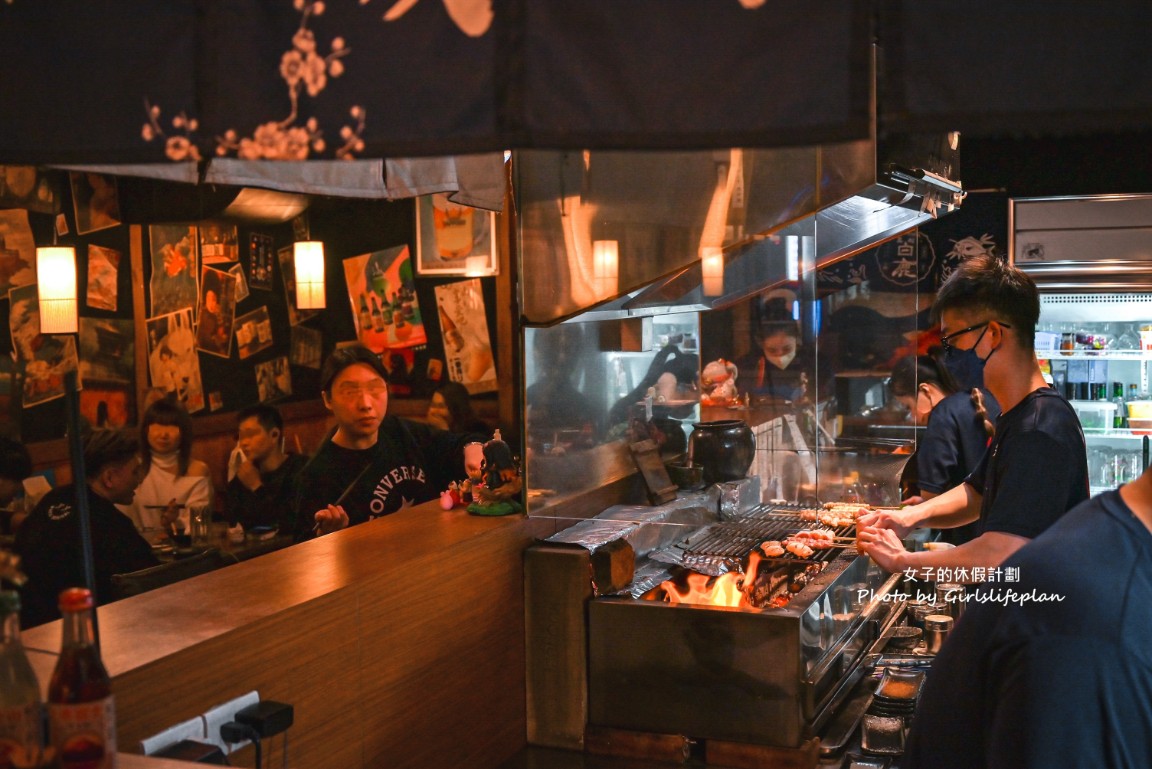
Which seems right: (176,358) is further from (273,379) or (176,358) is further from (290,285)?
(290,285)

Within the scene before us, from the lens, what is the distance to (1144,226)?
259 inches

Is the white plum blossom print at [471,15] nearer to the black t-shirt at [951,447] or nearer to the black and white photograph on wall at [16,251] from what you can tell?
the black and white photograph on wall at [16,251]

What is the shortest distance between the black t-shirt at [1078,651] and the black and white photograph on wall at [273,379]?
17.0 ft

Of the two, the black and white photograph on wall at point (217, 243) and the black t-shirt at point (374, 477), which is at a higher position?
the black and white photograph on wall at point (217, 243)

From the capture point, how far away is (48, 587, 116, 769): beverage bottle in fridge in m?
1.22

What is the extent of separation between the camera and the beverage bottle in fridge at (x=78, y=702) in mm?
1220

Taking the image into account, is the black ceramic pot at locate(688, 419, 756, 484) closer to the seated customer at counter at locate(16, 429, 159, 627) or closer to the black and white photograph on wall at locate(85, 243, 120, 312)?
the seated customer at counter at locate(16, 429, 159, 627)

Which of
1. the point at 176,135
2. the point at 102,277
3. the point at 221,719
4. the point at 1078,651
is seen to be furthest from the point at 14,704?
the point at 102,277

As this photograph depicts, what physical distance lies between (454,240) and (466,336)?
2.10 ft

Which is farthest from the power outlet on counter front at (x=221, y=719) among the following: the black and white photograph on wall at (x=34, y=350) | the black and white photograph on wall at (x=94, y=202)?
the black and white photograph on wall at (x=94, y=202)

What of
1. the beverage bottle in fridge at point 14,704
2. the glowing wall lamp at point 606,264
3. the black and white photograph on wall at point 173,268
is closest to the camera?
the beverage bottle in fridge at point 14,704

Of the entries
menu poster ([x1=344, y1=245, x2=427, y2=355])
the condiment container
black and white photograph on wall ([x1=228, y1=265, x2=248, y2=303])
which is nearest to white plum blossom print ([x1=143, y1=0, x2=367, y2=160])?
the condiment container

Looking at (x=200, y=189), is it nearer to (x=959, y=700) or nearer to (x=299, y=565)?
(x=299, y=565)

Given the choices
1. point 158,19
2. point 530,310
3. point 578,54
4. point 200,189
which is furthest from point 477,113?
point 200,189
